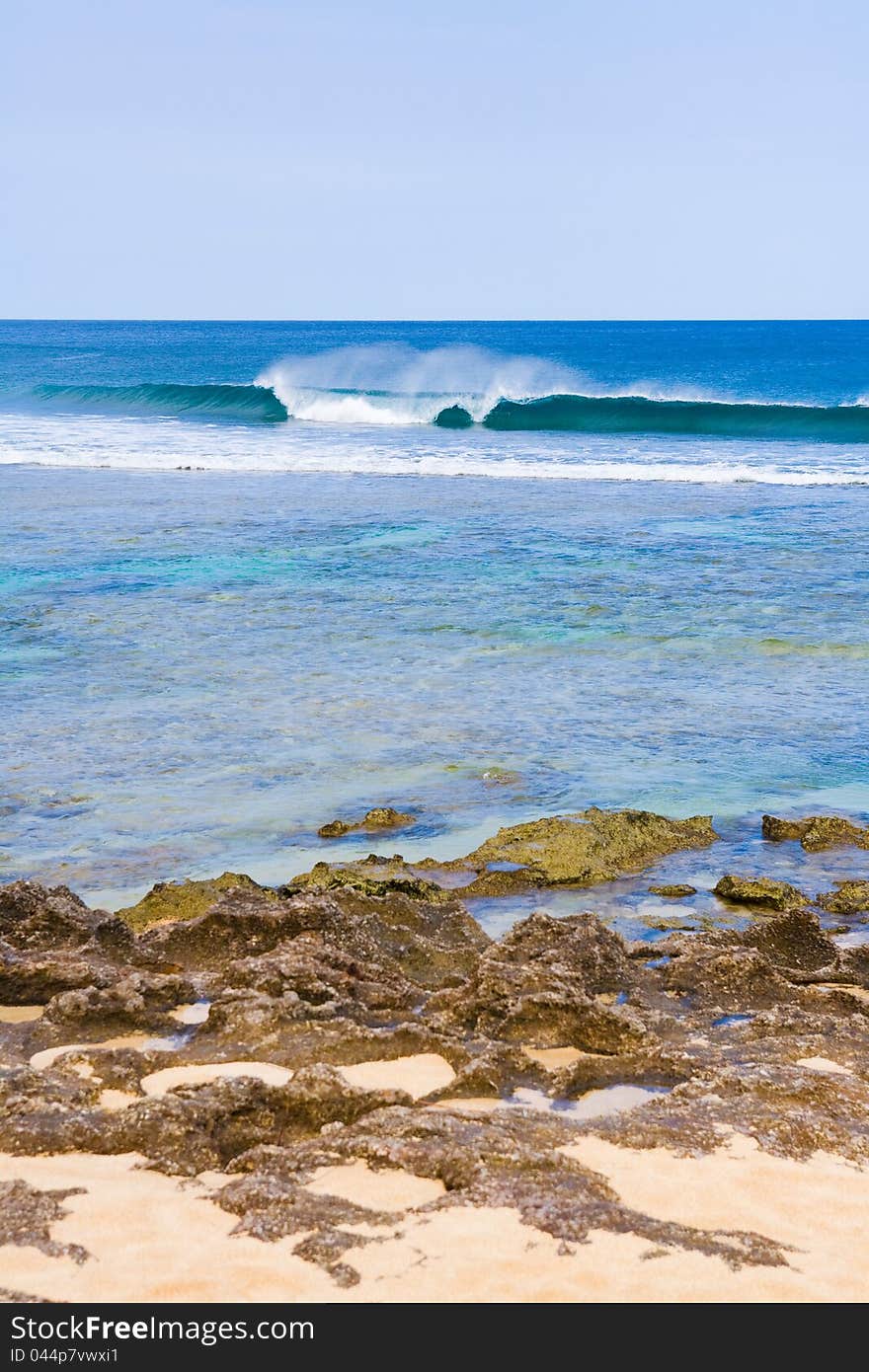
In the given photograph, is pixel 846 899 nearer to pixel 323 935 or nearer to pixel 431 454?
pixel 323 935

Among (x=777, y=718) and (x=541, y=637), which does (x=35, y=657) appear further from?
(x=777, y=718)

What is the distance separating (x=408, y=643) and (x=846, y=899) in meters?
5.95

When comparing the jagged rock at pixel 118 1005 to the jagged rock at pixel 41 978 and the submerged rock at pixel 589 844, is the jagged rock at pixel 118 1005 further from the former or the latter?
the submerged rock at pixel 589 844

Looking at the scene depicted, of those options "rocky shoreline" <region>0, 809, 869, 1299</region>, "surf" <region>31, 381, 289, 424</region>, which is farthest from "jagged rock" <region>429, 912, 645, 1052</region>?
"surf" <region>31, 381, 289, 424</region>

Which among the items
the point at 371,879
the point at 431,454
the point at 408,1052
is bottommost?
the point at 408,1052

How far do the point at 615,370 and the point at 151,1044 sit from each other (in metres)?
69.9

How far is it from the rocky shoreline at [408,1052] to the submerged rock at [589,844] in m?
0.05

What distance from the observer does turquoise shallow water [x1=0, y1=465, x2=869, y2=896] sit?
761 cm

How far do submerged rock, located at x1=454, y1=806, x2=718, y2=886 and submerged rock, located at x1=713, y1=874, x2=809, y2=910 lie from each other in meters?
0.54

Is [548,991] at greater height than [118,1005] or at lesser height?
greater

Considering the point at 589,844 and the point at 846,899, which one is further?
the point at 589,844

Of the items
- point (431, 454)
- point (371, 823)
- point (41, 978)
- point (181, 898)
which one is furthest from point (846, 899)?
point (431, 454)

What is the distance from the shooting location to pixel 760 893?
6.30 m
